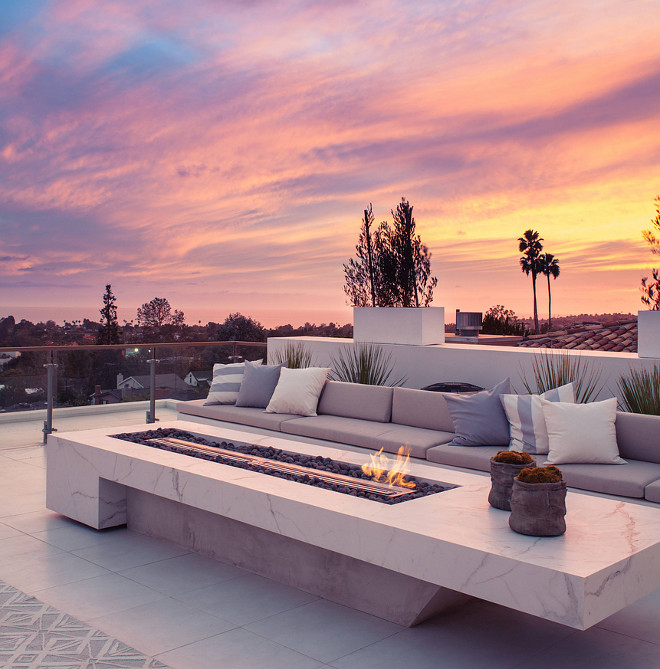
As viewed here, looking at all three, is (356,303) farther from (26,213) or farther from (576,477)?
(576,477)

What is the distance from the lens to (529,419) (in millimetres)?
4328

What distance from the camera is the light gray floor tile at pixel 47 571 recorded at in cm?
327

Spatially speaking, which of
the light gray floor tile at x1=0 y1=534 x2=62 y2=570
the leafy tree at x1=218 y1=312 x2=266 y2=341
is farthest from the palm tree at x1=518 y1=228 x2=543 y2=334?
the light gray floor tile at x1=0 y1=534 x2=62 y2=570

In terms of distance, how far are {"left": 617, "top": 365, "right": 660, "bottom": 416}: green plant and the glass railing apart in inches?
174

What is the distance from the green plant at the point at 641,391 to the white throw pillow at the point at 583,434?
2.06 feet

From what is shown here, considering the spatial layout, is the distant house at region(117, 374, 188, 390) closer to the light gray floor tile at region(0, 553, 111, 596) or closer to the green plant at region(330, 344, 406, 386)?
the green plant at region(330, 344, 406, 386)

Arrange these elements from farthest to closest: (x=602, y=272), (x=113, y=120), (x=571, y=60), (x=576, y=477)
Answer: (x=602, y=272) → (x=113, y=120) → (x=571, y=60) → (x=576, y=477)

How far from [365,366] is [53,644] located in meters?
4.30

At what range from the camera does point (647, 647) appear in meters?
2.62

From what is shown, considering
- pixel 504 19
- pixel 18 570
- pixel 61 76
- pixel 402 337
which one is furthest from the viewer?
pixel 61 76

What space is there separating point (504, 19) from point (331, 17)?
6.27 feet

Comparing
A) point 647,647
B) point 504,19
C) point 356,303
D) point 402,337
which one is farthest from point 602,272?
point 647,647

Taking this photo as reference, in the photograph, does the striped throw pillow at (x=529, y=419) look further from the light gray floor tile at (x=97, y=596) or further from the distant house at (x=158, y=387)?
the distant house at (x=158, y=387)

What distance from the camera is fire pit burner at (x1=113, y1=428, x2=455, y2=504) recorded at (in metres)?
3.12
